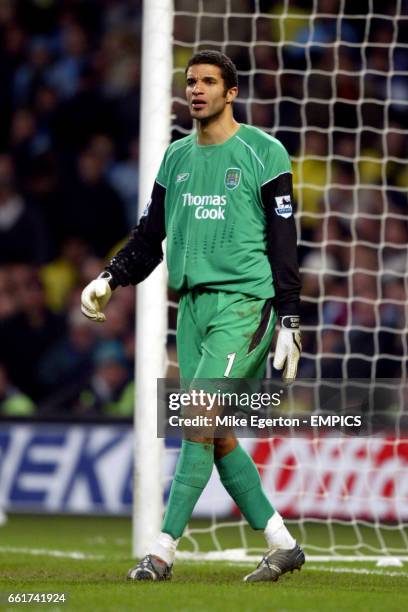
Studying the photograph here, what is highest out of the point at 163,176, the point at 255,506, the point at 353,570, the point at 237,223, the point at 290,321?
the point at 163,176

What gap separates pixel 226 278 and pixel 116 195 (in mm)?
7176

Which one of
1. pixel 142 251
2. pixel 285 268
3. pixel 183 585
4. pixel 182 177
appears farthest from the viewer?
pixel 142 251

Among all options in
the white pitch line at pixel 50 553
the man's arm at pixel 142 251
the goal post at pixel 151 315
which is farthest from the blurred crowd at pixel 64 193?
the man's arm at pixel 142 251

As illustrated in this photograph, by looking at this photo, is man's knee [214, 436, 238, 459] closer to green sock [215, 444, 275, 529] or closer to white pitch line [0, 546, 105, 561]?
green sock [215, 444, 275, 529]

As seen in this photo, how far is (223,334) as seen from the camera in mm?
5508

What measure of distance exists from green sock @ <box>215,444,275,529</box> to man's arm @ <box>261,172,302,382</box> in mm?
377

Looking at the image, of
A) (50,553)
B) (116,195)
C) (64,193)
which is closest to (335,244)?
(116,195)

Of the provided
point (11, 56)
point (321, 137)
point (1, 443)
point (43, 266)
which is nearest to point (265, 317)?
point (1, 443)

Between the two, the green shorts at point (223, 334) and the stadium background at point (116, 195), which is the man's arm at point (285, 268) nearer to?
the green shorts at point (223, 334)

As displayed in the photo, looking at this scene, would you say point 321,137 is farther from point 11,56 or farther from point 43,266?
point 11,56

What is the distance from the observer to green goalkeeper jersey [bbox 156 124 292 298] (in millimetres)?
5578

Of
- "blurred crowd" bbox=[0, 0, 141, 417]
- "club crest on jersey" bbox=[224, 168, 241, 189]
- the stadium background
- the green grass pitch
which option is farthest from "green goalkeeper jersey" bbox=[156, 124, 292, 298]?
"blurred crowd" bbox=[0, 0, 141, 417]

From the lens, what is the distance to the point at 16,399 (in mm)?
11422

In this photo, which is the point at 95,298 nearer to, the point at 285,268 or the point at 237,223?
the point at 237,223
